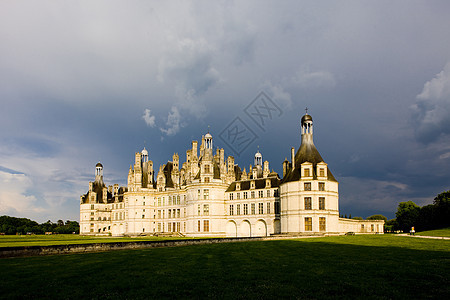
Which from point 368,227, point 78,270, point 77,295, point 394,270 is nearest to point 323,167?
point 368,227

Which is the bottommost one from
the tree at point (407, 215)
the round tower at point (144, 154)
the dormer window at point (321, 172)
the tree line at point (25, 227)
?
the tree line at point (25, 227)

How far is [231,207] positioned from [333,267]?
57.6m

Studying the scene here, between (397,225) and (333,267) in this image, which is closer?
(333,267)

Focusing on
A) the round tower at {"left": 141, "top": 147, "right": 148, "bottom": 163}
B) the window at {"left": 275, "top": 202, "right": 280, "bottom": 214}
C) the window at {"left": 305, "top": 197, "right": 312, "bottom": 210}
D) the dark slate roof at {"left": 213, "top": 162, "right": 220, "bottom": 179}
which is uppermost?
the round tower at {"left": 141, "top": 147, "right": 148, "bottom": 163}

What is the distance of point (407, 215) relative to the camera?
87938 millimetres

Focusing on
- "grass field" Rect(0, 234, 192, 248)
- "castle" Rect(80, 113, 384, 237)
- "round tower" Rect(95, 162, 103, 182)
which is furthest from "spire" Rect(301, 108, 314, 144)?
Answer: "round tower" Rect(95, 162, 103, 182)

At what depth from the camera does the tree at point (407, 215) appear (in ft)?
276

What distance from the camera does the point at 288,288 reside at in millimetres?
12039

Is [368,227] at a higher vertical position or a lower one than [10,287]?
lower

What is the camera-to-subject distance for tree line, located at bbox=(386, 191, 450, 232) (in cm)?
7181

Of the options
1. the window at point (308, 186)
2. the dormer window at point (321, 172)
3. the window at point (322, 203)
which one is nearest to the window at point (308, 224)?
the window at point (322, 203)

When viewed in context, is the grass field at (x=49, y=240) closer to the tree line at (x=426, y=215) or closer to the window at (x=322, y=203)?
the window at (x=322, y=203)

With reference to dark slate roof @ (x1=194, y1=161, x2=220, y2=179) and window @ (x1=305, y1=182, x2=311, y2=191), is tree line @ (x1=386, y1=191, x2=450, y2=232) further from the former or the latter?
dark slate roof @ (x1=194, y1=161, x2=220, y2=179)

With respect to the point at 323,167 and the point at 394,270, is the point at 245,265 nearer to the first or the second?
the point at 394,270
